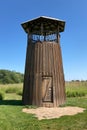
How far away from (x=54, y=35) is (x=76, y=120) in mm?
8218

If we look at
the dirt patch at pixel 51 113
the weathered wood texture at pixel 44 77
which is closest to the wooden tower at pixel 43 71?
the weathered wood texture at pixel 44 77

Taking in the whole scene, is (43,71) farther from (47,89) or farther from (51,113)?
(51,113)

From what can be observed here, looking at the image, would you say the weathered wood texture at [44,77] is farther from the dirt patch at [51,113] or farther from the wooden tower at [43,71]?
the dirt patch at [51,113]

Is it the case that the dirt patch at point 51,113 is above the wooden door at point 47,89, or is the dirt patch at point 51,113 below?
below

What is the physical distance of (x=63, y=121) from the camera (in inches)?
371

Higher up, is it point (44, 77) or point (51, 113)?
point (44, 77)

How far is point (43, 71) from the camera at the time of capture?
1454 cm

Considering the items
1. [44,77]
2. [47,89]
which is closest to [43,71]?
[44,77]

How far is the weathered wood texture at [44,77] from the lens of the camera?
1434cm

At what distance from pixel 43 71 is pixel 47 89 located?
1.33 metres

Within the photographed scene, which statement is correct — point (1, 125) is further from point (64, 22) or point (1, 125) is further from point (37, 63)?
point (64, 22)

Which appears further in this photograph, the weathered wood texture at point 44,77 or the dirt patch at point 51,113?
the weathered wood texture at point 44,77

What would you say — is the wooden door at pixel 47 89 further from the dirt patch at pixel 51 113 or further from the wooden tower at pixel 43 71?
the dirt patch at pixel 51 113

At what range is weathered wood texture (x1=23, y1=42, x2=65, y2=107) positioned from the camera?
14.3 meters
